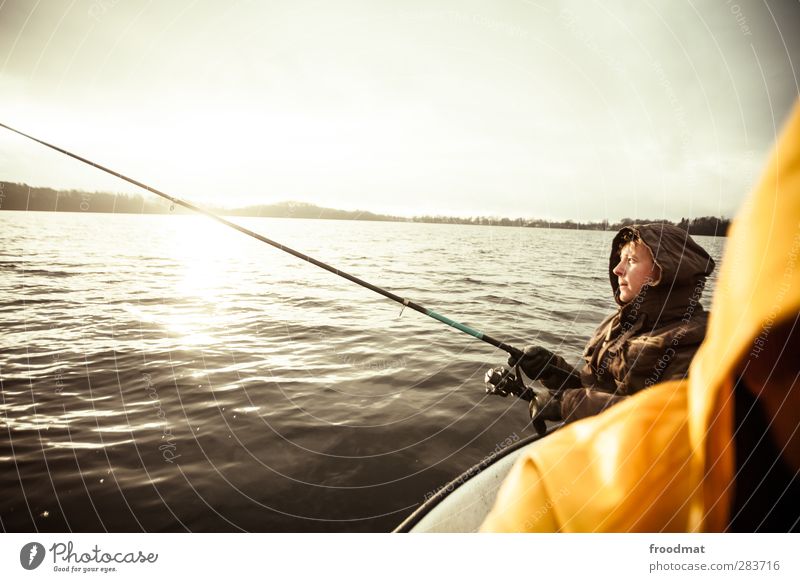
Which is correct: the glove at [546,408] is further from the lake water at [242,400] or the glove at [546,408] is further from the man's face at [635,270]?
the lake water at [242,400]

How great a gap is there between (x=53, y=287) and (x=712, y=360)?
971cm

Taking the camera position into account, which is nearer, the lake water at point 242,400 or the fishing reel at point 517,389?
the fishing reel at point 517,389

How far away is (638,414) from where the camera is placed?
0.60 meters

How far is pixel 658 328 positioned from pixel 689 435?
1757 millimetres

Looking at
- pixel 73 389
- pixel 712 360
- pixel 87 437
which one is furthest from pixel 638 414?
pixel 73 389

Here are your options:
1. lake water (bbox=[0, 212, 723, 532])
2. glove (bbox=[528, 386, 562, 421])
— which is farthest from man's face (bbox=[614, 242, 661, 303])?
lake water (bbox=[0, 212, 723, 532])

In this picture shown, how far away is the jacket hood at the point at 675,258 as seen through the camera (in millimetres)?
2018

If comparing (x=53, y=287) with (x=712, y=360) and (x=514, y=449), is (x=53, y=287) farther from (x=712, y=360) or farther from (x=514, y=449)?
(x=712, y=360)

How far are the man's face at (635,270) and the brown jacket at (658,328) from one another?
0.05m

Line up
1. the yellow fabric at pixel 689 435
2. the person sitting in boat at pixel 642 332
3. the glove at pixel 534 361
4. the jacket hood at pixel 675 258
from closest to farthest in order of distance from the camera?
the yellow fabric at pixel 689 435 < the person sitting in boat at pixel 642 332 < the jacket hood at pixel 675 258 < the glove at pixel 534 361

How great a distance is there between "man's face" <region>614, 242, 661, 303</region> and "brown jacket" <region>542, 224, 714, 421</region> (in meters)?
0.05
